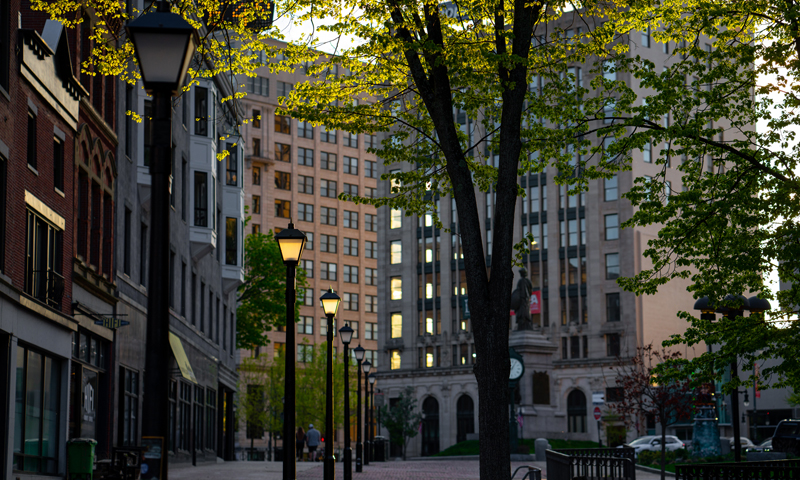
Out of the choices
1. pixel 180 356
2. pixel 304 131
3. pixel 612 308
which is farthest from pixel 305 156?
pixel 180 356

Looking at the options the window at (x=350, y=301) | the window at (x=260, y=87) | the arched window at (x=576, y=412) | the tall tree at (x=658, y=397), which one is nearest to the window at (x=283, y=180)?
the window at (x=260, y=87)

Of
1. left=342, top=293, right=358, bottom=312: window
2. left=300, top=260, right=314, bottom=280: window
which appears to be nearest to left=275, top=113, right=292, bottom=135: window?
left=300, top=260, right=314, bottom=280: window

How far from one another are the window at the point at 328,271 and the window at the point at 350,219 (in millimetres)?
5919

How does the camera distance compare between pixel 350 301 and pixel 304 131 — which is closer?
pixel 304 131

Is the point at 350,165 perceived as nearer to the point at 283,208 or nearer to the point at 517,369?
the point at 283,208

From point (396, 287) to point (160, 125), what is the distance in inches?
3965

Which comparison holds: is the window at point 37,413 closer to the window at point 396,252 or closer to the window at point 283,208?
the window at point 396,252

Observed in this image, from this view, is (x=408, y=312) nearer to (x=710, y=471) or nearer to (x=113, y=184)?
(x=113, y=184)

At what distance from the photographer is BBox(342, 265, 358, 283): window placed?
127688 mm

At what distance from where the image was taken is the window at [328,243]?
414ft

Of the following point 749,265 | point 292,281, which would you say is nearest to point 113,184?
point 292,281

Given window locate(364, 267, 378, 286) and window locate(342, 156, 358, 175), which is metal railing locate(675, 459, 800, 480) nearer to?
window locate(364, 267, 378, 286)

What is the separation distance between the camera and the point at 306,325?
122062 millimetres

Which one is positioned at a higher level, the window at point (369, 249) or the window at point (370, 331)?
the window at point (369, 249)
